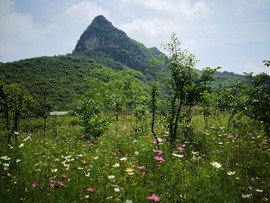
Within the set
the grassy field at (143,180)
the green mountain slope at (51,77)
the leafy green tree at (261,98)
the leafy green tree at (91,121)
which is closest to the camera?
the grassy field at (143,180)

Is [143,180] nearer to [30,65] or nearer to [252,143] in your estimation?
[252,143]

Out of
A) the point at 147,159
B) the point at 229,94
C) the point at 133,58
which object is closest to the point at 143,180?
the point at 147,159

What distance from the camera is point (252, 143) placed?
23.3 ft

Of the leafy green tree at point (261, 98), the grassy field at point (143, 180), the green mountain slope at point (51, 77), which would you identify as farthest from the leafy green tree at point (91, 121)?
the green mountain slope at point (51, 77)

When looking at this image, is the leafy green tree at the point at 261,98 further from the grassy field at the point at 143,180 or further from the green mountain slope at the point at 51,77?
the green mountain slope at the point at 51,77

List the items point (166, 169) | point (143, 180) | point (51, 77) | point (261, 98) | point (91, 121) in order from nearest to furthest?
point (143, 180), point (166, 169), point (261, 98), point (91, 121), point (51, 77)

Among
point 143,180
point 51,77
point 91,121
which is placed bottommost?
point 143,180

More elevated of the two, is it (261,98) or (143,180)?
(261,98)

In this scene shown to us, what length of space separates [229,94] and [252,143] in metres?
6.25

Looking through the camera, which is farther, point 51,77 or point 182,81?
point 51,77

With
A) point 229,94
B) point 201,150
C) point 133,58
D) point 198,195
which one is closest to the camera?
point 198,195

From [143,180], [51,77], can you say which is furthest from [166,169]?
[51,77]

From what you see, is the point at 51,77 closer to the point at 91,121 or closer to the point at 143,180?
the point at 91,121

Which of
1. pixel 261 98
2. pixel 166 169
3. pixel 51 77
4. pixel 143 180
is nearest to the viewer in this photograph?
pixel 143 180
